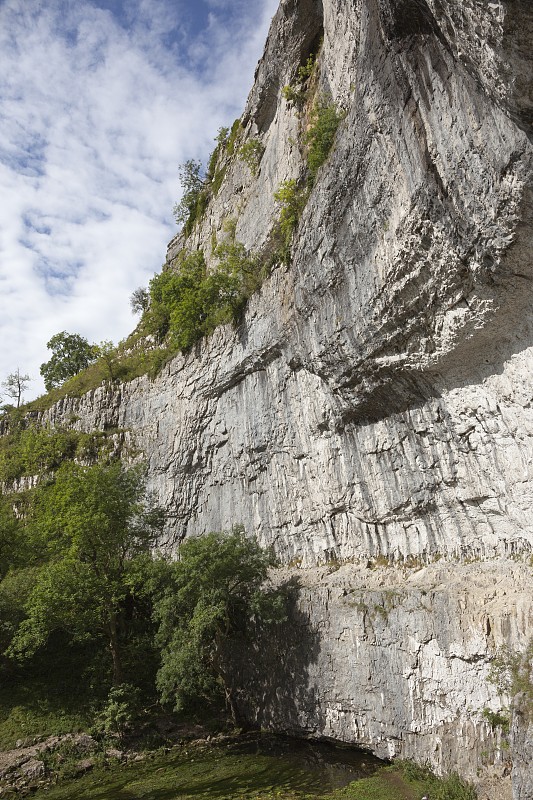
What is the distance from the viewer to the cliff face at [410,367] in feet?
33.9

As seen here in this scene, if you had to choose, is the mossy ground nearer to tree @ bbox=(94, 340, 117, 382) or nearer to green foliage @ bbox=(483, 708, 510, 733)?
green foliage @ bbox=(483, 708, 510, 733)

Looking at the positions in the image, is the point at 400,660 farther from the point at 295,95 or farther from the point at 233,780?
the point at 295,95

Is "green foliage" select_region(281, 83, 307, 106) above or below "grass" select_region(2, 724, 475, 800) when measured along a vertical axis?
above

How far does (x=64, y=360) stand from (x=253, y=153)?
29.4 meters

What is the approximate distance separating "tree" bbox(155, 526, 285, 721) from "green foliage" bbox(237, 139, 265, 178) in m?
18.1

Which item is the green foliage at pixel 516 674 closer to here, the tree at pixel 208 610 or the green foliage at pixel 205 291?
the tree at pixel 208 610

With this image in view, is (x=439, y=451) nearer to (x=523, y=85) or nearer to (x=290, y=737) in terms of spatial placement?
(x=523, y=85)

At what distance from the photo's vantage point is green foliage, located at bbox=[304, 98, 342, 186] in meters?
17.2

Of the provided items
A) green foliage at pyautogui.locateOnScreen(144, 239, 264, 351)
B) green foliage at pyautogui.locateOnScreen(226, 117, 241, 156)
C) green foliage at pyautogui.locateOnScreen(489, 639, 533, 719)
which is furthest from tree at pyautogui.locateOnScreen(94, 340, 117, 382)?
green foliage at pyautogui.locateOnScreen(489, 639, 533, 719)

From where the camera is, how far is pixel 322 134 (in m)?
17.5

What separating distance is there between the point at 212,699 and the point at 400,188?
17.3 metres

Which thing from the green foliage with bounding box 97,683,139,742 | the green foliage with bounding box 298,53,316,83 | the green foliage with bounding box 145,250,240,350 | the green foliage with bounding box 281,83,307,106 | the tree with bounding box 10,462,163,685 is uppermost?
the green foliage with bounding box 298,53,316,83

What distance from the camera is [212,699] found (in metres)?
18.3

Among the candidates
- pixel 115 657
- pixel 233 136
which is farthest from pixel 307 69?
pixel 115 657
